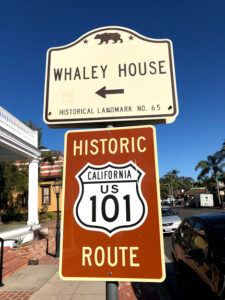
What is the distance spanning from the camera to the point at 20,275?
9.18m

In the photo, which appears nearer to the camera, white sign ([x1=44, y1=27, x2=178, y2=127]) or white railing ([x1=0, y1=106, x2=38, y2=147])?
white sign ([x1=44, y1=27, x2=178, y2=127])

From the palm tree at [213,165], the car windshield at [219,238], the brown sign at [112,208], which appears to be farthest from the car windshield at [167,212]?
the palm tree at [213,165]

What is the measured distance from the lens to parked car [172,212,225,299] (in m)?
4.61

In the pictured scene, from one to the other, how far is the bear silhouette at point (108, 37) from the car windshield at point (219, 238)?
12.0 feet

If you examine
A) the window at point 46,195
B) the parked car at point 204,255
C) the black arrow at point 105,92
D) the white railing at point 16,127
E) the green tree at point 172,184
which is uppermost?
the green tree at point 172,184

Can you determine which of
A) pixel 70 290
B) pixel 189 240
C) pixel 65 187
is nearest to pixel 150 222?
pixel 65 187

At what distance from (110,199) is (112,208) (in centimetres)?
5

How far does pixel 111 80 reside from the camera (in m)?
2.25

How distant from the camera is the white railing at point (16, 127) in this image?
46.7 ft

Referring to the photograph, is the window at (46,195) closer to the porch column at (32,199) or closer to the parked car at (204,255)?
the porch column at (32,199)

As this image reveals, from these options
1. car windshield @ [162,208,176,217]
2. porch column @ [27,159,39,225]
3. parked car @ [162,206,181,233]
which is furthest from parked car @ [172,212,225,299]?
car windshield @ [162,208,176,217]

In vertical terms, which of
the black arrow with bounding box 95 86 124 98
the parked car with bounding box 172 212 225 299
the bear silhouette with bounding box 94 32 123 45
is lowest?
the parked car with bounding box 172 212 225 299

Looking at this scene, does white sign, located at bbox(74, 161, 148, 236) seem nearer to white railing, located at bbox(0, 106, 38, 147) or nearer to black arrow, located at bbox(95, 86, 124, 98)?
black arrow, located at bbox(95, 86, 124, 98)

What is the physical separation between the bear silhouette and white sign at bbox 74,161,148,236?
35.2 inches
